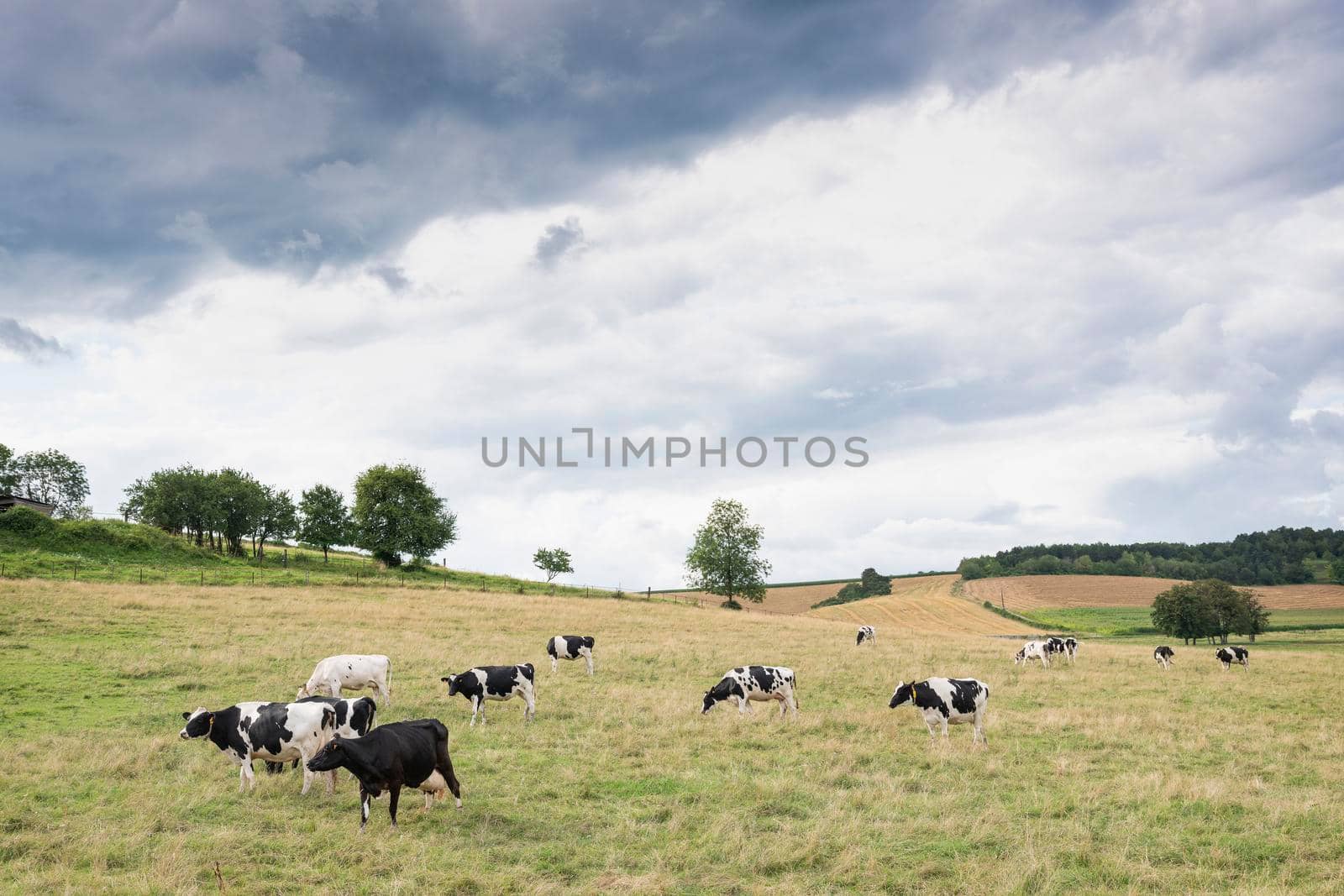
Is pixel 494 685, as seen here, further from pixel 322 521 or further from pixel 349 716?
pixel 322 521

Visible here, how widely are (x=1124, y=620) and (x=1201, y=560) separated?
255 ft

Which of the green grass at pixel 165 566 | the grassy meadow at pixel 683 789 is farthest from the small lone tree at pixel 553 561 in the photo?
the grassy meadow at pixel 683 789

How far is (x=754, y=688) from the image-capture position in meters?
20.4

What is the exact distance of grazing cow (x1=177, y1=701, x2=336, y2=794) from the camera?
43.3 ft

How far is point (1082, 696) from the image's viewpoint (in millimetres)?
24812

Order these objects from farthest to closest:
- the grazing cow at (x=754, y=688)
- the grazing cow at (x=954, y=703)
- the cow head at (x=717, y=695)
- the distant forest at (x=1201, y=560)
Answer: the distant forest at (x=1201, y=560) → the cow head at (x=717, y=695) → the grazing cow at (x=754, y=688) → the grazing cow at (x=954, y=703)

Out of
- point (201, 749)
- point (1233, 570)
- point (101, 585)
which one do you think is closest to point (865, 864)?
point (201, 749)

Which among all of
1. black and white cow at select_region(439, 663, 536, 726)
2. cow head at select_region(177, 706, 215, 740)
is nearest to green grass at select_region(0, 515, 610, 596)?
black and white cow at select_region(439, 663, 536, 726)

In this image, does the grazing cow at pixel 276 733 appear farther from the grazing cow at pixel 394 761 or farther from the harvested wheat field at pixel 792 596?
the harvested wheat field at pixel 792 596

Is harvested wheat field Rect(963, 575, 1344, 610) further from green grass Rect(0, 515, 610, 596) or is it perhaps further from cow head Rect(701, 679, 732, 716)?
cow head Rect(701, 679, 732, 716)

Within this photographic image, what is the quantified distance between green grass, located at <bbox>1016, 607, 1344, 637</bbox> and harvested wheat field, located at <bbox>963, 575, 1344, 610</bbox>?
309cm

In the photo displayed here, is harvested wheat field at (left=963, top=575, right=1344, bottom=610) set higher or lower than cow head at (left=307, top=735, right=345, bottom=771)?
lower

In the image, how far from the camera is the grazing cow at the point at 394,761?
37.2 feet

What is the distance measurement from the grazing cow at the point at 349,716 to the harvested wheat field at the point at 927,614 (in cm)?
6391
